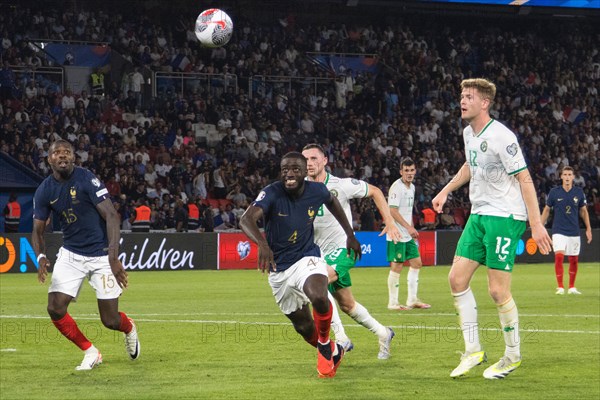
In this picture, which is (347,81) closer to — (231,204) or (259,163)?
(259,163)

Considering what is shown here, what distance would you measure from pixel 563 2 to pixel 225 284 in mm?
Result: 18696

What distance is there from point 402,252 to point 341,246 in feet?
19.9

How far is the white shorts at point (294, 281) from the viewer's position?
9.26 meters

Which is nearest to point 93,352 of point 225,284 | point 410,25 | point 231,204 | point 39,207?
point 39,207

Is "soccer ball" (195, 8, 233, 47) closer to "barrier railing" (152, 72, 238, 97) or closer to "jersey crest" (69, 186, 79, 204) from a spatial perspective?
"barrier railing" (152, 72, 238, 97)

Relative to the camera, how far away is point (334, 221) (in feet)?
36.4

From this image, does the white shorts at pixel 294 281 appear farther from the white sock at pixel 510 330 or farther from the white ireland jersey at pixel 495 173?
the white sock at pixel 510 330

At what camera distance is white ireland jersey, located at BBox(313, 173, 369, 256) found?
435 inches

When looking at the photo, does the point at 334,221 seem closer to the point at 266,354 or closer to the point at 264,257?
the point at 266,354

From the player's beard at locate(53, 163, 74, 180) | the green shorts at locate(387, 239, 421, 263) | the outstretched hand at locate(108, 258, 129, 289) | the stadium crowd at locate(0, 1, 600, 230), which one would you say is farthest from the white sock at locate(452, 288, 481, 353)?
the stadium crowd at locate(0, 1, 600, 230)

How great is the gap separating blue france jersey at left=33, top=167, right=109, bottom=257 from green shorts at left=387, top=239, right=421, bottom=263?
7.52m

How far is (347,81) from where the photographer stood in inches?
1473

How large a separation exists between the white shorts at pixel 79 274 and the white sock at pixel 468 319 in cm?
324

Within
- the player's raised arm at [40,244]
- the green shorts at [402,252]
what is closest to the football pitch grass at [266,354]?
the green shorts at [402,252]
